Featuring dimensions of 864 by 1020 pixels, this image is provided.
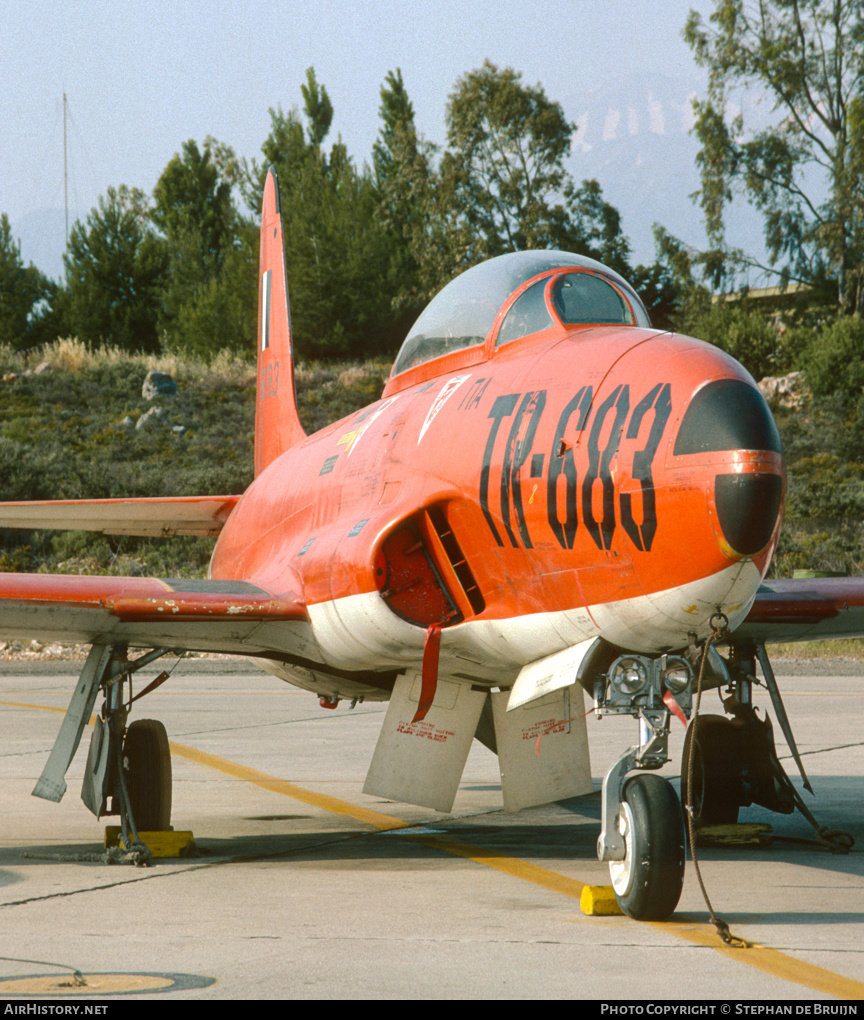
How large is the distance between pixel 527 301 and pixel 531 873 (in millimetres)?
3076

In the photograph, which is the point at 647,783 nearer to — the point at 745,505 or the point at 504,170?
the point at 745,505

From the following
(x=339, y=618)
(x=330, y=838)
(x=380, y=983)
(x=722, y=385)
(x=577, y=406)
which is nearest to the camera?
(x=380, y=983)

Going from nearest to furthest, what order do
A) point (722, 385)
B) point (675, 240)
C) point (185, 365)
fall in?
1. point (722, 385)
2. point (675, 240)
3. point (185, 365)

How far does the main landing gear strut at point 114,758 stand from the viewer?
7133 mm

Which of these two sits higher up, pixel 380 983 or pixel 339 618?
pixel 339 618

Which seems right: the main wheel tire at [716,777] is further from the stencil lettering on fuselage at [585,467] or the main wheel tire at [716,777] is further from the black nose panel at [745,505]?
the black nose panel at [745,505]

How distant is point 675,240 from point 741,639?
38.2m

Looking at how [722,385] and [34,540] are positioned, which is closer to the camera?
[722,385]

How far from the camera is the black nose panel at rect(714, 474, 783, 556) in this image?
4.49 metres

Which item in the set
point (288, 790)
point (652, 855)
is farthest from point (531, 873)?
point (288, 790)

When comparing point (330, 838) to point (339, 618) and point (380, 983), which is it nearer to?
point (339, 618)

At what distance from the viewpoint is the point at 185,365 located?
49.0 metres

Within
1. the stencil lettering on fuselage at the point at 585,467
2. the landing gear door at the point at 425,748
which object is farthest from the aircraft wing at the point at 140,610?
the stencil lettering on fuselage at the point at 585,467

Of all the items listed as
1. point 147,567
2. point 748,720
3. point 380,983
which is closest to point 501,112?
point 147,567
